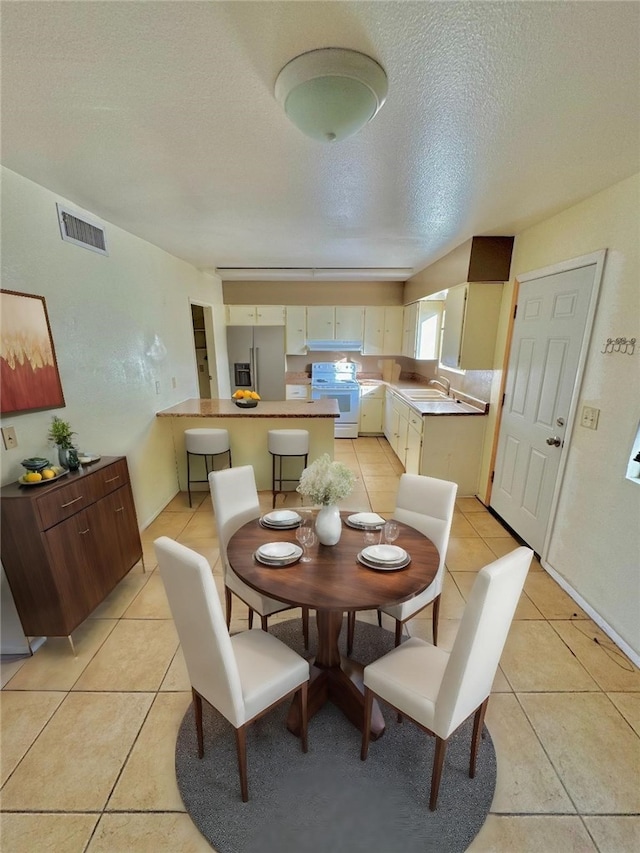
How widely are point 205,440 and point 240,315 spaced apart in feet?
9.51

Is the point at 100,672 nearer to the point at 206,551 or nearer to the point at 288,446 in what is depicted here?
the point at 206,551

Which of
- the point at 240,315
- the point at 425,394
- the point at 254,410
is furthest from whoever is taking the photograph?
the point at 240,315

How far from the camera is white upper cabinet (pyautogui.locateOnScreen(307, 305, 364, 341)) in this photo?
5.62 m

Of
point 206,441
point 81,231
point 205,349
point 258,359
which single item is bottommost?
point 206,441

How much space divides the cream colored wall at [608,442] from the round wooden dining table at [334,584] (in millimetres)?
1225

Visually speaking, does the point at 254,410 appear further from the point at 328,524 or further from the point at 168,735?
the point at 168,735

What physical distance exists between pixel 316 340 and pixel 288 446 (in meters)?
2.84

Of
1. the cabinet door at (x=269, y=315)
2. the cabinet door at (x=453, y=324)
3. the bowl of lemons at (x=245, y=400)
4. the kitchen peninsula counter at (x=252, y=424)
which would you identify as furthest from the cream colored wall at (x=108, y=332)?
the cabinet door at (x=453, y=324)

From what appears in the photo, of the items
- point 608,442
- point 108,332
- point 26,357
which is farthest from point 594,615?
point 108,332

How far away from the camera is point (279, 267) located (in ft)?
15.0

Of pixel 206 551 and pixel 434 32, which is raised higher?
pixel 434 32

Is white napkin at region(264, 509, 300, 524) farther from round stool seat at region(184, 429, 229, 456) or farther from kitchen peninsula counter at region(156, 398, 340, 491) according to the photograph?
round stool seat at region(184, 429, 229, 456)

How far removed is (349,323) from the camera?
5.67 meters

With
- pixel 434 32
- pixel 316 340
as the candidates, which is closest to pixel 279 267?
pixel 316 340
